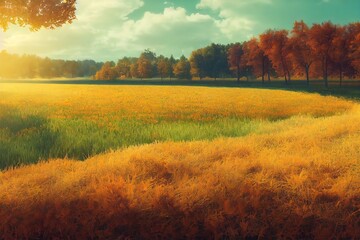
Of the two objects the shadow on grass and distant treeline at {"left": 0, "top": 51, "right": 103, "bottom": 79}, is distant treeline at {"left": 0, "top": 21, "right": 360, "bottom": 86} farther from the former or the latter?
the shadow on grass

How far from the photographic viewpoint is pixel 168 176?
227 inches

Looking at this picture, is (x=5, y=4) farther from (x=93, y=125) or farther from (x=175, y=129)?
(x=175, y=129)

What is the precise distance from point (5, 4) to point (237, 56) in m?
81.4

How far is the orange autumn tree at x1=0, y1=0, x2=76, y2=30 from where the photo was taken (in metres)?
20.7

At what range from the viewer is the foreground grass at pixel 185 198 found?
4207mm

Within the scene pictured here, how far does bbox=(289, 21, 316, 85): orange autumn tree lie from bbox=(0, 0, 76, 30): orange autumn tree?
4812 centimetres

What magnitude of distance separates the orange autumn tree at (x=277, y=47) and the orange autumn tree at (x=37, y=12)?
164 feet

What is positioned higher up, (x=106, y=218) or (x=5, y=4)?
(x=5, y=4)

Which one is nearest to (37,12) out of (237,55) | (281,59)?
(281,59)

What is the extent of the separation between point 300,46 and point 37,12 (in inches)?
2012

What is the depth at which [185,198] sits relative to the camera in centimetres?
469

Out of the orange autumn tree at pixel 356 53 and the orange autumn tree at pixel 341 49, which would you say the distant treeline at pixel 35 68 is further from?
the orange autumn tree at pixel 356 53

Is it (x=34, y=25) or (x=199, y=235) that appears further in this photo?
(x=34, y=25)

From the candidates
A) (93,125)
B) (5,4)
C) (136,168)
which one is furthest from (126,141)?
(5,4)
